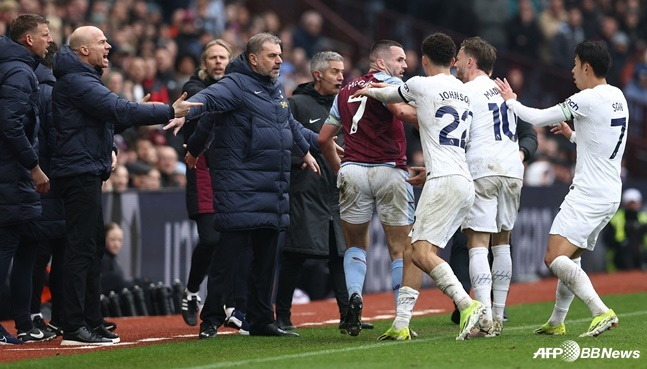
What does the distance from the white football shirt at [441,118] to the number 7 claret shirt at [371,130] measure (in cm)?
50

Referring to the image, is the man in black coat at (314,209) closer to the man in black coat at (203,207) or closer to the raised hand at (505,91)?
the man in black coat at (203,207)

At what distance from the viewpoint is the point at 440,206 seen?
9.49 m

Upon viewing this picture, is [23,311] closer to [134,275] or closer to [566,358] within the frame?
[134,275]

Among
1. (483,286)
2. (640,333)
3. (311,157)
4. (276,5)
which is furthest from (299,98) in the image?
(276,5)

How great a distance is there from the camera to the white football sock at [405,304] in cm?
962

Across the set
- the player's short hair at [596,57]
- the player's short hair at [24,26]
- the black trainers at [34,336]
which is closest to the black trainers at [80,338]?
the black trainers at [34,336]

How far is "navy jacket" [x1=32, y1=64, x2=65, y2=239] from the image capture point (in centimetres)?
1074

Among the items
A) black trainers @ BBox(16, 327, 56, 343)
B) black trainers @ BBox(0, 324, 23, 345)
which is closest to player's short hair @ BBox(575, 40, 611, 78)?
black trainers @ BBox(16, 327, 56, 343)

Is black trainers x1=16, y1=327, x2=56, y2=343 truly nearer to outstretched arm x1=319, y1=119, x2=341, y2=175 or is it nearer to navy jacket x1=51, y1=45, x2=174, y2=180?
navy jacket x1=51, y1=45, x2=174, y2=180

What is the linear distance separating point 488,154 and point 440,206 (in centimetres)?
82

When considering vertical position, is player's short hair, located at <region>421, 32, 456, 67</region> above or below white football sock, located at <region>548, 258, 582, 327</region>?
above

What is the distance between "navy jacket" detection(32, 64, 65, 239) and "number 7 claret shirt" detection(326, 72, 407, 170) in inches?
100

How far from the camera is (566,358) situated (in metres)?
8.52

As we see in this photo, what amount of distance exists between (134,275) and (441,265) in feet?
18.5
